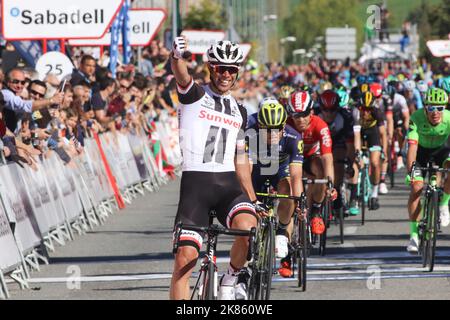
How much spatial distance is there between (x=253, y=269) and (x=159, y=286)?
318 cm

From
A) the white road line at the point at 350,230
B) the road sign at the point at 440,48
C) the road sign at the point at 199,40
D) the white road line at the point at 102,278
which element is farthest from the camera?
the road sign at the point at 199,40

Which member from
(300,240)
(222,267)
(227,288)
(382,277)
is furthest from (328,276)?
(227,288)

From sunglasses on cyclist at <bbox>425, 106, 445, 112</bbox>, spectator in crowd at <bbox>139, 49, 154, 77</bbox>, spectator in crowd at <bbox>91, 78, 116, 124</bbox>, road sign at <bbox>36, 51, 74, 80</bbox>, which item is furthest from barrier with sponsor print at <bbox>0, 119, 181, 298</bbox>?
spectator in crowd at <bbox>139, 49, 154, 77</bbox>

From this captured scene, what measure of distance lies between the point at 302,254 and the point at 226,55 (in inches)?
130

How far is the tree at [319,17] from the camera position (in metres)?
171

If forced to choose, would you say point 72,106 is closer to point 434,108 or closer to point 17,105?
point 17,105

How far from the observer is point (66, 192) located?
57.9ft

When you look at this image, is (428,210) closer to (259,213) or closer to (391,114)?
(259,213)

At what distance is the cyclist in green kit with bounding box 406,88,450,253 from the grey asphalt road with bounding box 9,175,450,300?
459 millimetres

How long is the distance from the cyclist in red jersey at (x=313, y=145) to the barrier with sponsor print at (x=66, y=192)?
284 centimetres

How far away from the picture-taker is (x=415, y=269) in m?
14.1

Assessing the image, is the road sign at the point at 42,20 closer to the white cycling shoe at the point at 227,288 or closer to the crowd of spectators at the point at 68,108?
the crowd of spectators at the point at 68,108

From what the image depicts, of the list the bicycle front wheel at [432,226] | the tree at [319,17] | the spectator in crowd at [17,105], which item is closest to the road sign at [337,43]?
the spectator in crowd at [17,105]

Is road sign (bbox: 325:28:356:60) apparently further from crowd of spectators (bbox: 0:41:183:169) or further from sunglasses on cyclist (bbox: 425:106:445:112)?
sunglasses on cyclist (bbox: 425:106:445:112)
